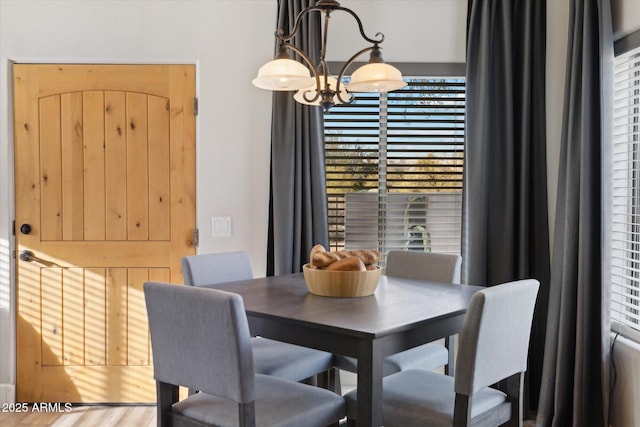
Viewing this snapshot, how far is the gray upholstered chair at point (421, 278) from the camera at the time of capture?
2.38 meters

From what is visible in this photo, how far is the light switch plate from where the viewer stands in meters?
3.27

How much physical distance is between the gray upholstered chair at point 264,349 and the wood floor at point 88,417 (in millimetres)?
951

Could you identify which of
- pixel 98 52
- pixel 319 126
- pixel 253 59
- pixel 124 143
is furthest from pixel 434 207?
pixel 98 52

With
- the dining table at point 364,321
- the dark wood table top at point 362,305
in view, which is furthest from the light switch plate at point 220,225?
the dining table at point 364,321

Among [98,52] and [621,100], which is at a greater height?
[98,52]

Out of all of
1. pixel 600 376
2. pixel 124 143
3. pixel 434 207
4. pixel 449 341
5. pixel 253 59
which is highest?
pixel 253 59

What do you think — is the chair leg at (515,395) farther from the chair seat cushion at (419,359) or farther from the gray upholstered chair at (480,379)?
the chair seat cushion at (419,359)

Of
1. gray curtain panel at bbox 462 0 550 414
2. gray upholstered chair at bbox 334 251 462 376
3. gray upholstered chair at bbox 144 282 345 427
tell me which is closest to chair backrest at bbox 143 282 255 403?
gray upholstered chair at bbox 144 282 345 427

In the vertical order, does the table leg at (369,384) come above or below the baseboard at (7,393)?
above

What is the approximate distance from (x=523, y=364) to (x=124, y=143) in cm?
246

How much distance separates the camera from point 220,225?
3271 millimetres

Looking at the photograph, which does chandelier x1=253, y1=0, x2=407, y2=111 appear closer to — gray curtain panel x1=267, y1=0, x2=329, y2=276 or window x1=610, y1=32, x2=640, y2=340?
gray curtain panel x1=267, y1=0, x2=329, y2=276

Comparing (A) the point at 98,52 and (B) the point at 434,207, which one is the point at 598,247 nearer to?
(B) the point at 434,207

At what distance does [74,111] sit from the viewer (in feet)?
10.5
